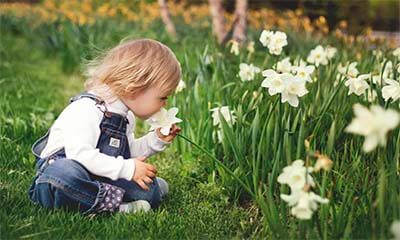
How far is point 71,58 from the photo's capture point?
5625 mm

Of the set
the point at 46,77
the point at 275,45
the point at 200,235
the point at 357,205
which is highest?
the point at 275,45

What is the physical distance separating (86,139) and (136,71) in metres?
0.32

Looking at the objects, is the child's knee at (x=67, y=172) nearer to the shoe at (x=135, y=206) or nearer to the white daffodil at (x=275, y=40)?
the shoe at (x=135, y=206)

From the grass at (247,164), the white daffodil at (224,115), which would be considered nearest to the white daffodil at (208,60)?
the grass at (247,164)

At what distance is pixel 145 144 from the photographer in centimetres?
244

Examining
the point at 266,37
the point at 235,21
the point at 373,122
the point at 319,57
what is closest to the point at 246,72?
the point at 266,37

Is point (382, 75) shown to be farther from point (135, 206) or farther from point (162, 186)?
point (135, 206)

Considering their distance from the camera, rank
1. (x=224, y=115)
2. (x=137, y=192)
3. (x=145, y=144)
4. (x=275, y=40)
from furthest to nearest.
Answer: (x=275, y=40), (x=224, y=115), (x=145, y=144), (x=137, y=192)

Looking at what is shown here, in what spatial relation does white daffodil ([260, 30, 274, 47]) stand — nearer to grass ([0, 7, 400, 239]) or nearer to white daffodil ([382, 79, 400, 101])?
grass ([0, 7, 400, 239])

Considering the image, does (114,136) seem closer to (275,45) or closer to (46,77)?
(275,45)

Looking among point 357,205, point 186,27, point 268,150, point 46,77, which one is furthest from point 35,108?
point 186,27

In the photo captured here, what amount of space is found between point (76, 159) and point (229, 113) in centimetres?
70

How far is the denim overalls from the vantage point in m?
2.14

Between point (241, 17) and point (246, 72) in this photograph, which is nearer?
point (246, 72)
